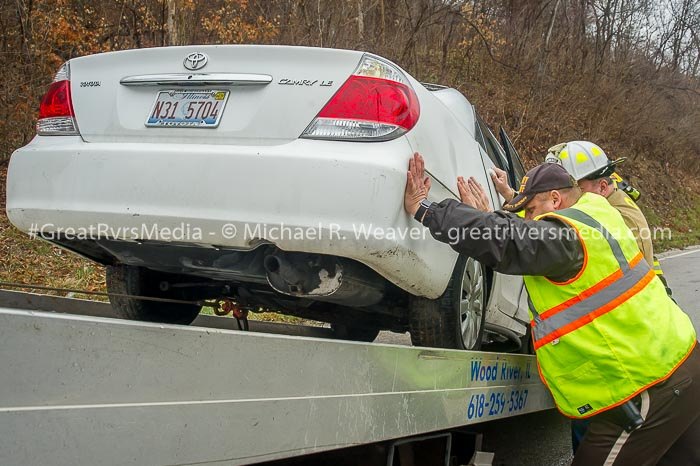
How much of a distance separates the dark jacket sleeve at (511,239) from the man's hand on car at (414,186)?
0.21 feet

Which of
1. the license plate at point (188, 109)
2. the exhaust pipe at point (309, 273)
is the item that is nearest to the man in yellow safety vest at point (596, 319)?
the exhaust pipe at point (309, 273)

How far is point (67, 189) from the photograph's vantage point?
2.64 m

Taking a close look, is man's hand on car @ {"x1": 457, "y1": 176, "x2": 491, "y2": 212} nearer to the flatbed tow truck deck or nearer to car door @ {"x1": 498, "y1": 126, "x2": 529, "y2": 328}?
the flatbed tow truck deck

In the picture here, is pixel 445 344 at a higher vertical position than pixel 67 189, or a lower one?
lower

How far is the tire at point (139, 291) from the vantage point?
A: 135 inches

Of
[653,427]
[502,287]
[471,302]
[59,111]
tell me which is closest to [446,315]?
[471,302]

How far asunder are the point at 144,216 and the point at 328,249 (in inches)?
27.8

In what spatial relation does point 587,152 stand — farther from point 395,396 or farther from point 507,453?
point 395,396

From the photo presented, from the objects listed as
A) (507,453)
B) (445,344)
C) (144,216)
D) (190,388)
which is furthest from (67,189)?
(507,453)

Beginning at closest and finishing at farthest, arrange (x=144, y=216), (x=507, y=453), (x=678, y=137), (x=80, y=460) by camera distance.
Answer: (x=80, y=460) < (x=144, y=216) < (x=507, y=453) < (x=678, y=137)

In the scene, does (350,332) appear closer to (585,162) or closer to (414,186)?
(585,162)

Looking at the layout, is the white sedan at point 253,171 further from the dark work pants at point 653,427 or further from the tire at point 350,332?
the tire at point 350,332

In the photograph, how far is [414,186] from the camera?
255cm

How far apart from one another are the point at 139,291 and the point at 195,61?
4.36 feet
